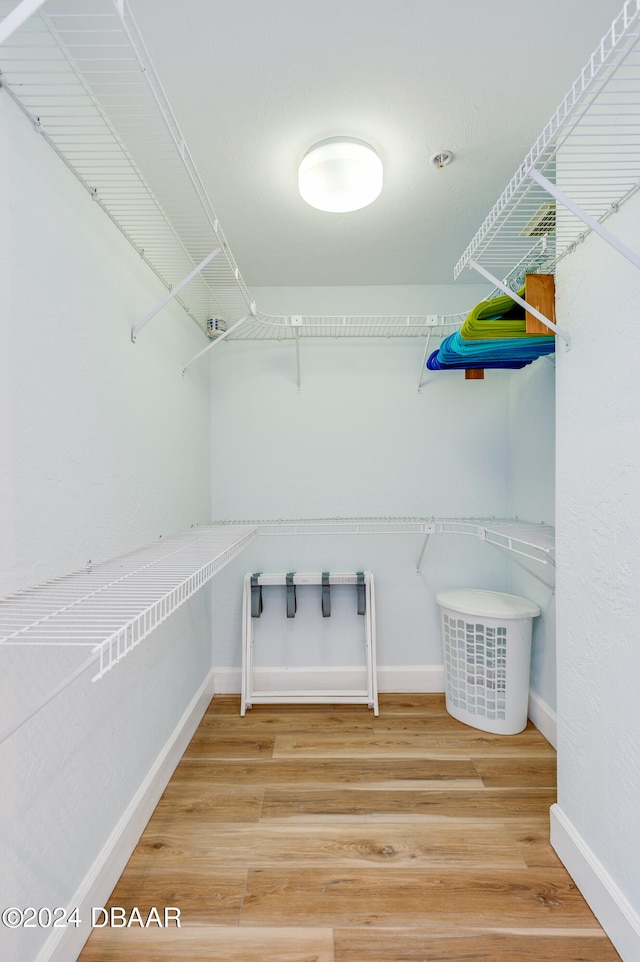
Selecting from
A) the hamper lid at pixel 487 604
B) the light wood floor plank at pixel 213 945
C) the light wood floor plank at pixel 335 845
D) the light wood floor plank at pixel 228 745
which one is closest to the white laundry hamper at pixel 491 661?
the hamper lid at pixel 487 604

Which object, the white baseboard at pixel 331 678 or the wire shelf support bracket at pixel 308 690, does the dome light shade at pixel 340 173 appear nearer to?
the wire shelf support bracket at pixel 308 690

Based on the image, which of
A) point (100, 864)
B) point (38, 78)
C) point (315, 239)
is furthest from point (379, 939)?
point (315, 239)

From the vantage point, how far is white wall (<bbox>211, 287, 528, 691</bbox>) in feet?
8.23

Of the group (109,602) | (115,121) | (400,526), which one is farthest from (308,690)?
(115,121)

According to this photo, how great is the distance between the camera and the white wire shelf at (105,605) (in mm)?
683

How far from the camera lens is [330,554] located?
2523 millimetres

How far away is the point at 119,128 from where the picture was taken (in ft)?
4.27

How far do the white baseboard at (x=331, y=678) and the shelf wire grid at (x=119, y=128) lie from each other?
169cm

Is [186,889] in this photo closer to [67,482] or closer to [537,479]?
[67,482]

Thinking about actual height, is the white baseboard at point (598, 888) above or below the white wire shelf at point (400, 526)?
below

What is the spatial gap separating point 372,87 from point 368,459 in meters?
1.55

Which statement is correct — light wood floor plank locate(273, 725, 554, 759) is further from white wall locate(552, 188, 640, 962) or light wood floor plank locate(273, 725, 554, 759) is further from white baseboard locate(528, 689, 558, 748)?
white wall locate(552, 188, 640, 962)

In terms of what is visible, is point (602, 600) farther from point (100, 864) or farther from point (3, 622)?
point (100, 864)

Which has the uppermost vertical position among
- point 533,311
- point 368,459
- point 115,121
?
point 115,121
